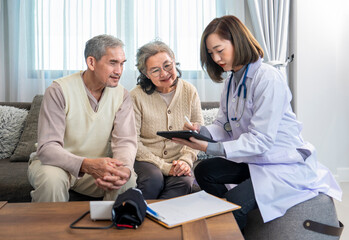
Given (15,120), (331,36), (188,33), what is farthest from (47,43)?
(331,36)

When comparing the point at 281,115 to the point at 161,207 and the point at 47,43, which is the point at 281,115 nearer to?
the point at 161,207

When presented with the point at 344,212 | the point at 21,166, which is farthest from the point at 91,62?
the point at 344,212

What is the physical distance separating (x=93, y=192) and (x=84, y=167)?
0.74ft

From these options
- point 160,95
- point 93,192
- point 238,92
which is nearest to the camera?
point 238,92

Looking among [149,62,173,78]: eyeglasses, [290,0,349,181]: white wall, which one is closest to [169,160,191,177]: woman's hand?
[149,62,173,78]: eyeglasses

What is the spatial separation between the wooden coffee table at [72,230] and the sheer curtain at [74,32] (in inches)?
74.0

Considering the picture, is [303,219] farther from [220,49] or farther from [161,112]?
[161,112]

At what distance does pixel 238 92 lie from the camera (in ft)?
5.68

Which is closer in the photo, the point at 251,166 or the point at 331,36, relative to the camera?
the point at 251,166

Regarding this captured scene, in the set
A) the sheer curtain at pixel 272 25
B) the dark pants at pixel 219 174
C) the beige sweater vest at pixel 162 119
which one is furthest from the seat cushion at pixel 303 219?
the sheer curtain at pixel 272 25

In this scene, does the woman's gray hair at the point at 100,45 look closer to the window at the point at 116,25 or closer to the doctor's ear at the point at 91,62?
the doctor's ear at the point at 91,62

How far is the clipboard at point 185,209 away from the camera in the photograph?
1212 mm

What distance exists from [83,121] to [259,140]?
0.92 metres

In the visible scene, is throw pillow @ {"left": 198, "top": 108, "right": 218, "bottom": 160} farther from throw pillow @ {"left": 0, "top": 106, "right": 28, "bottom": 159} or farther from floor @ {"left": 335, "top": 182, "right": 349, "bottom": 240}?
throw pillow @ {"left": 0, "top": 106, "right": 28, "bottom": 159}
